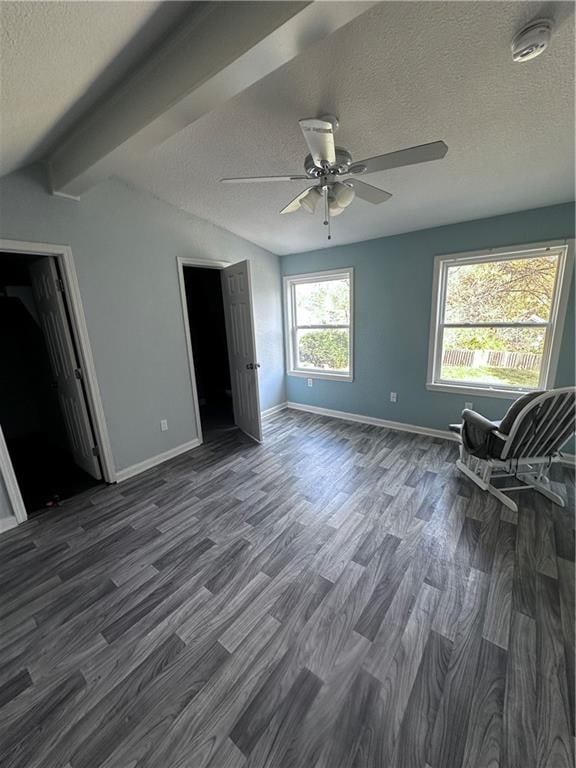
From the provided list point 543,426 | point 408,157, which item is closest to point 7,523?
point 408,157

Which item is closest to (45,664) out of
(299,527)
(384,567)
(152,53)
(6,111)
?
(299,527)

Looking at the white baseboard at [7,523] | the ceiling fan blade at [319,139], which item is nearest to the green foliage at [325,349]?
the ceiling fan blade at [319,139]

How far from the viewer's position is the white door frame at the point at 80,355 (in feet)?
7.22

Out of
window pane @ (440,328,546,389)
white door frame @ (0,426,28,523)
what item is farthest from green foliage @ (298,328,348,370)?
white door frame @ (0,426,28,523)

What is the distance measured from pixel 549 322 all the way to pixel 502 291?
20.3 inches

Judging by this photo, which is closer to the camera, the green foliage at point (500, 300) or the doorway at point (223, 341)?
the green foliage at point (500, 300)

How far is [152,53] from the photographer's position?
1405 mm

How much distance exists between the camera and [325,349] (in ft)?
14.3

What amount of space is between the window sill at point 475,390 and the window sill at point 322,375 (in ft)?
3.51

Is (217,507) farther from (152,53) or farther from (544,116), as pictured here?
(544,116)

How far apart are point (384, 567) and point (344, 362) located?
2.83 m

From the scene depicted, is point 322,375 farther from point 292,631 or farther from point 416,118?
point 292,631

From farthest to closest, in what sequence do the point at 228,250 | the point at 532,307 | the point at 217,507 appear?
the point at 228,250, the point at 532,307, the point at 217,507

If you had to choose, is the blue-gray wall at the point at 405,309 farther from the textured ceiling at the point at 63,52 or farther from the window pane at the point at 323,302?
the textured ceiling at the point at 63,52
